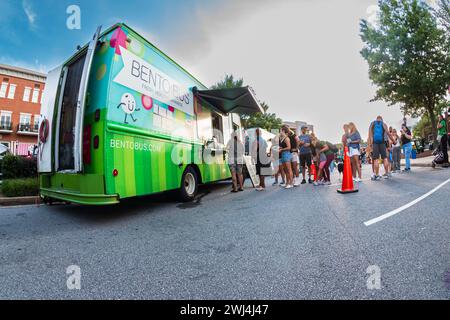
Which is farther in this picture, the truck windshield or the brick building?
the brick building

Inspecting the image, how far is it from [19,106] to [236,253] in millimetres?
35943

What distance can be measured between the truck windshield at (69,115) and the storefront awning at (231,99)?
8.07 feet

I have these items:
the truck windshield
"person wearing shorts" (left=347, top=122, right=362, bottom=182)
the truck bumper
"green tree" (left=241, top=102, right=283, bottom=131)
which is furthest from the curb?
"green tree" (left=241, top=102, right=283, bottom=131)

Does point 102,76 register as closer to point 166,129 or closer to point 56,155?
point 166,129

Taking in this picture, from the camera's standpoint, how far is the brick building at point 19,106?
26.6m

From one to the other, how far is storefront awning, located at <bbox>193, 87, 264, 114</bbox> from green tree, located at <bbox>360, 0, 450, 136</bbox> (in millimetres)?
15892

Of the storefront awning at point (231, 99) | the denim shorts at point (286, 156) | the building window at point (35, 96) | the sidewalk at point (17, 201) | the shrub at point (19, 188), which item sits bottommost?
the sidewalk at point (17, 201)

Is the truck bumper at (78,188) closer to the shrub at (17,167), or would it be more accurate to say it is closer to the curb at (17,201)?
the curb at (17,201)

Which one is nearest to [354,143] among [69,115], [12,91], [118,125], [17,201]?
[118,125]

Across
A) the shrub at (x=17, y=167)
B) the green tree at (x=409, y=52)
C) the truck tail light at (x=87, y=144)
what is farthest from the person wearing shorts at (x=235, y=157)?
the green tree at (x=409, y=52)

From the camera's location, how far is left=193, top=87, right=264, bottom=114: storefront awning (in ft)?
20.1

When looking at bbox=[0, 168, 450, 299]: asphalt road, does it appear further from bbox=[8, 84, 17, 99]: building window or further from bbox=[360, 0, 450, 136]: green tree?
bbox=[8, 84, 17, 99]: building window

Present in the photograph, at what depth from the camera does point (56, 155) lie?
13.6ft

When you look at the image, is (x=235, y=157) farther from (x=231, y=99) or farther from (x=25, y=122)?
(x=25, y=122)
